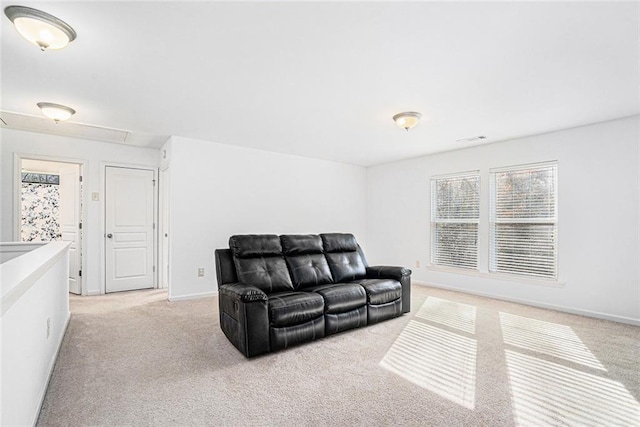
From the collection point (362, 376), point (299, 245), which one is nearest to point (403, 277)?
point (299, 245)

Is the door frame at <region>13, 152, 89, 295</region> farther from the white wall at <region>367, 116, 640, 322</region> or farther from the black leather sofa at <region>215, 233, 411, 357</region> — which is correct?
the white wall at <region>367, 116, 640, 322</region>

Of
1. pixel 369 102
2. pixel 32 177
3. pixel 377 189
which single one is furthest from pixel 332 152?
pixel 32 177

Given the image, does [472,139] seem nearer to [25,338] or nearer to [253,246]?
[253,246]

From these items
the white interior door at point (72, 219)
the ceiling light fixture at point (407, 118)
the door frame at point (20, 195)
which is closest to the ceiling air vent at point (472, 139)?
the ceiling light fixture at point (407, 118)

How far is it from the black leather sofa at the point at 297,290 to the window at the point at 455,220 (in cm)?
181

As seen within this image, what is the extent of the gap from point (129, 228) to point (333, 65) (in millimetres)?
4403

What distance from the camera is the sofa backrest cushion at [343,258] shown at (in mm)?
3869

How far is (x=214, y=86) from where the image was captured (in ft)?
9.42

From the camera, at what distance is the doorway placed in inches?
190

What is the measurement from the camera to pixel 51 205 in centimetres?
719

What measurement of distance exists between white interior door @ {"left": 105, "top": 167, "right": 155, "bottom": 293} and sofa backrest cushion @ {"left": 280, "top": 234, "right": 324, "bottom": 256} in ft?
9.50

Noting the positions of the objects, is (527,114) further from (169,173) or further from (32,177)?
(32,177)

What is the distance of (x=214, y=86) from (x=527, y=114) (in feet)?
10.8

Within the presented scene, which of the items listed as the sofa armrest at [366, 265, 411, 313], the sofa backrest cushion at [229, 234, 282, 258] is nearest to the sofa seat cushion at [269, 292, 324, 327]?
the sofa backrest cushion at [229, 234, 282, 258]
